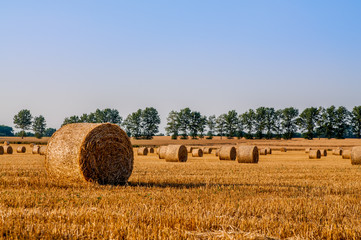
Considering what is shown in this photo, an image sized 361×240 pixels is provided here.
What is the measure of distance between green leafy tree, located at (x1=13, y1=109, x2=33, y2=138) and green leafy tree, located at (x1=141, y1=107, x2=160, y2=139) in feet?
127

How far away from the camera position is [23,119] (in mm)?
134625

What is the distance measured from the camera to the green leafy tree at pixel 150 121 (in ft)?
417

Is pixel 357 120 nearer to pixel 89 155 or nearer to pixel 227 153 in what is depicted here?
pixel 227 153

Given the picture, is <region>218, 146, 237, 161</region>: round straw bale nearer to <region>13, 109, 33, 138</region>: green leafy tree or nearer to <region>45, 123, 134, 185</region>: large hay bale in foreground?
<region>45, 123, 134, 185</region>: large hay bale in foreground

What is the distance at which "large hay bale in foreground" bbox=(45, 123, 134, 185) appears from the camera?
12.1m

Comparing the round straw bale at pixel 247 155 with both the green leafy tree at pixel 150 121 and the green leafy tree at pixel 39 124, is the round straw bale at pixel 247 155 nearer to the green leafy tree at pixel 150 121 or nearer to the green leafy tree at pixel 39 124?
the green leafy tree at pixel 150 121

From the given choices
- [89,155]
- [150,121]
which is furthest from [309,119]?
[89,155]

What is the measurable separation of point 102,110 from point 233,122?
141 ft

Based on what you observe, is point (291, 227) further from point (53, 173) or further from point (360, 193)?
point (53, 173)

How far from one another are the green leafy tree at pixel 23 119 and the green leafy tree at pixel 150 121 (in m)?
38.7

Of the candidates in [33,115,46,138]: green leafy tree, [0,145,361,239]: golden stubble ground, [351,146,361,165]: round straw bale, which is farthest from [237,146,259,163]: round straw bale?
[33,115,46,138]: green leafy tree

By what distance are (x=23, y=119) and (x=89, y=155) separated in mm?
131385

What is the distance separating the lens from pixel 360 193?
421 inches

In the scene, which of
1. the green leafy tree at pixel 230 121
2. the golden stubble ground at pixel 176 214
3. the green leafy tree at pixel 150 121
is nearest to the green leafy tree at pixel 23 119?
the green leafy tree at pixel 150 121
